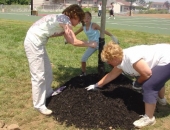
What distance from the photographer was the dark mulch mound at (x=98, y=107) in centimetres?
367

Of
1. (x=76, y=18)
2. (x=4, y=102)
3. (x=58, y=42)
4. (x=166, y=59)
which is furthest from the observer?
(x=58, y=42)

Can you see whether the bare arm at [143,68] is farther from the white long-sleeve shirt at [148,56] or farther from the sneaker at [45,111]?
the sneaker at [45,111]

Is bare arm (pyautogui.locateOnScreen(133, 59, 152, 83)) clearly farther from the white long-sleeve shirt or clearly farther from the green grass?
the green grass

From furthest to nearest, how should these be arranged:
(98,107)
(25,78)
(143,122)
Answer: (25,78) < (98,107) < (143,122)

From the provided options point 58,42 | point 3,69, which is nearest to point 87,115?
point 3,69

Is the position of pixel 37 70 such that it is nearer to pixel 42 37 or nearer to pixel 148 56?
pixel 42 37

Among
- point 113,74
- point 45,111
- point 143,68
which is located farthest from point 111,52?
point 45,111

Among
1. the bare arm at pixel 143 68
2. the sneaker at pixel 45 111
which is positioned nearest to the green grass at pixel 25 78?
the sneaker at pixel 45 111

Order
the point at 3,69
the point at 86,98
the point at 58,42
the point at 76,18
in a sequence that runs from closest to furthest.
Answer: the point at 76,18 → the point at 86,98 → the point at 3,69 → the point at 58,42

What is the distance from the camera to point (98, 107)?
3865 mm

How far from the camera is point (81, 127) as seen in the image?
3.59 metres

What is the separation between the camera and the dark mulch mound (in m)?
3.67

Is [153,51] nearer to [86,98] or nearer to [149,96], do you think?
[149,96]

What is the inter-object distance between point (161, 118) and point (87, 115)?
106cm
